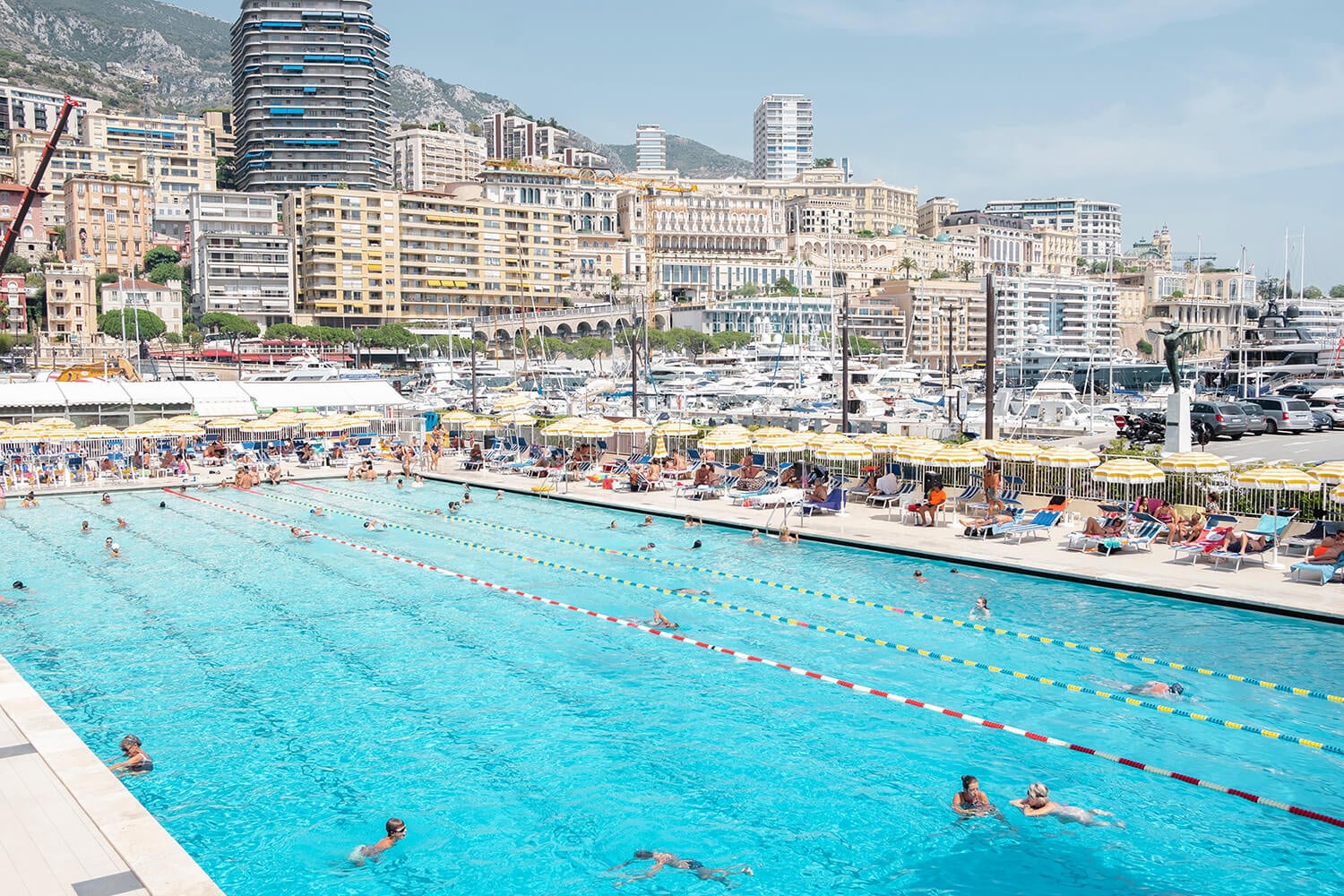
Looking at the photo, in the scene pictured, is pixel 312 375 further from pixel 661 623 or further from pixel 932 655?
pixel 932 655

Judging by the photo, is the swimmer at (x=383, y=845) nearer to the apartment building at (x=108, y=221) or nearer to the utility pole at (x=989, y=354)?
the utility pole at (x=989, y=354)

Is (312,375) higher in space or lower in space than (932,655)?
higher

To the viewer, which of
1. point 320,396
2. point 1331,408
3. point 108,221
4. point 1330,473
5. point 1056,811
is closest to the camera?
point 1056,811

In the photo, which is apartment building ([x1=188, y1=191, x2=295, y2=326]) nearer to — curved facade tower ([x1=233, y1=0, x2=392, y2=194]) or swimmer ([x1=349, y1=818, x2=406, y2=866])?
curved facade tower ([x1=233, y1=0, x2=392, y2=194])

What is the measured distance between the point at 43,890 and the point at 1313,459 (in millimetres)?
33957

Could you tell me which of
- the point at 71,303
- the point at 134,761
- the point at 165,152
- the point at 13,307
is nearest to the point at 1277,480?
the point at 134,761

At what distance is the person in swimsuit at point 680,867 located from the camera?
9.39 metres

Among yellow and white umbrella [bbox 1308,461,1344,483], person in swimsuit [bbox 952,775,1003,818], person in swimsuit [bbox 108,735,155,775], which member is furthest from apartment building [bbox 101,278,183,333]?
person in swimsuit [bbox 952,775,1003,818]

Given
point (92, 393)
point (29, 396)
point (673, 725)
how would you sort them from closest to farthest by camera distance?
point (673, 725) < point (29, 396) < point (92, 393)

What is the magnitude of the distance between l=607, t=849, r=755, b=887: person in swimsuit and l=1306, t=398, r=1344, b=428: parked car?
44982 mm

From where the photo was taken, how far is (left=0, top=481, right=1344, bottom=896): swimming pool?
9.76 metres

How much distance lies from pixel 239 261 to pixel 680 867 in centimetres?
13112

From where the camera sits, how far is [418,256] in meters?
138

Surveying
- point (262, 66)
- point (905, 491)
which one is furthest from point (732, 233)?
point (905, 491)
